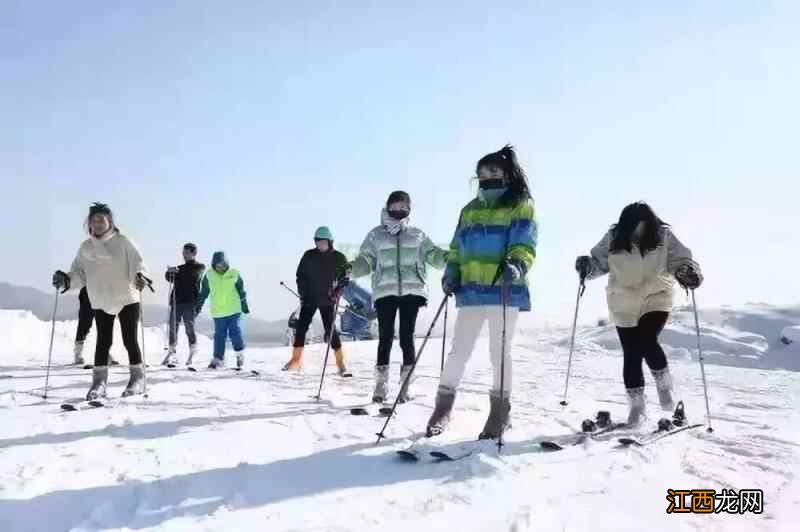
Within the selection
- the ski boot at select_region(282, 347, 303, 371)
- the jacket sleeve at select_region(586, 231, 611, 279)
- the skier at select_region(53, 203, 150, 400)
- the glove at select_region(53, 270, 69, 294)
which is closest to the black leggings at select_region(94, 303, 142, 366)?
the skier at select_region(53, 203, 150, 400)

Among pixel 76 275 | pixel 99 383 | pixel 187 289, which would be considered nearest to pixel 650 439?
pixel 99 383

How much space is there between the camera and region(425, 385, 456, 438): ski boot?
4941 mm

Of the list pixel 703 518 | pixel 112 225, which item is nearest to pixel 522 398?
pixel 703 518

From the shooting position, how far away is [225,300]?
11789mm

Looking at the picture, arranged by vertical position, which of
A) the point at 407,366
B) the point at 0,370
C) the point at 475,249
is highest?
the point at 475,249

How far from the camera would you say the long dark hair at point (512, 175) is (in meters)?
5.06

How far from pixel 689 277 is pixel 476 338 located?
6.03 feet

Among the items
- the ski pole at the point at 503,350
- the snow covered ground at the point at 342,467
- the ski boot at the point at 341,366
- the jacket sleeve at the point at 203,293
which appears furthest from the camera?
the jacket sleeve at the point at 203,293

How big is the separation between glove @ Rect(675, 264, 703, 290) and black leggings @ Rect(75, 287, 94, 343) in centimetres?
976

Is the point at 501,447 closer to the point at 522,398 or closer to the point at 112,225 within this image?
the point at 522,398

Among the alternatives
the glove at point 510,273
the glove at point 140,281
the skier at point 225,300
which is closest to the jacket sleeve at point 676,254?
the glove at point 510,273

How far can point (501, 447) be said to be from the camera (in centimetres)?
450

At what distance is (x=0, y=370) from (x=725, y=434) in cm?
1092

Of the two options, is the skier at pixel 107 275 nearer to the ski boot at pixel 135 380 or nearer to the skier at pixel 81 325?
the ski boot at pixel 135 380
